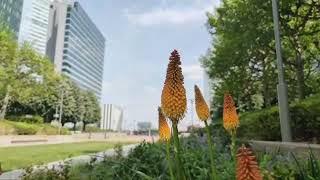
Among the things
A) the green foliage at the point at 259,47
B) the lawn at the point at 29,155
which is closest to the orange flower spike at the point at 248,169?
the lawn at the point at 29,155

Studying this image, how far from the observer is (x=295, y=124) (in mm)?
12711

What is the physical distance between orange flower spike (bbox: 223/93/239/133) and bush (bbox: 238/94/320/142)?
9.74 m

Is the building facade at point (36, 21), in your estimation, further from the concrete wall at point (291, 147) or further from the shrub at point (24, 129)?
the concrete wall at point (291, 147)

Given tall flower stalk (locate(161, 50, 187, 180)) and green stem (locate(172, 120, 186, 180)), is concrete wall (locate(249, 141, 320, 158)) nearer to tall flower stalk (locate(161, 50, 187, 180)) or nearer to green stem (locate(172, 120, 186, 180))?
green stem (locate(172, 120, 186, 180))

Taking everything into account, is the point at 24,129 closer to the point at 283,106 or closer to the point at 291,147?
the point at 283,106

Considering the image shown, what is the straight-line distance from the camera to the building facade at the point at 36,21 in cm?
17462

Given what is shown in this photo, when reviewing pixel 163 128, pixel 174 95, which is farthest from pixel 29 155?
pixel 174 95

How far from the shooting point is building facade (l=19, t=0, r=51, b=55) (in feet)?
573

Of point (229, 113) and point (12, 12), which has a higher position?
point (12, 12)

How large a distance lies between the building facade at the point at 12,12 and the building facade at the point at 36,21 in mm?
7578

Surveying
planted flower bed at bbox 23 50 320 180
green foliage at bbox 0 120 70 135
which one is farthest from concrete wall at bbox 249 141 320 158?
green foliage at bbox 0 120 70 135

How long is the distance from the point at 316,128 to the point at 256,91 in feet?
84.0

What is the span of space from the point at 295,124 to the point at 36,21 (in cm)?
18378

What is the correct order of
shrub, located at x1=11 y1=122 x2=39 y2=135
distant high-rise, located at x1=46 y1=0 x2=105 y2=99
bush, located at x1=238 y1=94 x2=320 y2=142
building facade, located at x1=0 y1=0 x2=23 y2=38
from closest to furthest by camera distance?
bush, located at x1=238 y1=94 x2=320 y2=142 < shrub, located at x1=11 y1=122 x2=39 y2=135 < building facade, located at x1=0 y1=0 x2=23 y2=38 < distant high-rise, located at x1=46 y1=0 x2=105 y2=99
